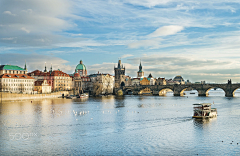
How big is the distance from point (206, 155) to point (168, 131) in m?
10.9

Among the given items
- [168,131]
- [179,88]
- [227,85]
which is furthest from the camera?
[179,88]

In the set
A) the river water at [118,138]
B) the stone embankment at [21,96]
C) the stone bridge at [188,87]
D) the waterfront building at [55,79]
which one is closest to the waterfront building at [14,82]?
the stone embankment at [21,96]

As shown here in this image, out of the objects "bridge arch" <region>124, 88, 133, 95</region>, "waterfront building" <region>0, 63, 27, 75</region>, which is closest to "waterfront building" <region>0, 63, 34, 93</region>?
"waterfront building" <region>0, 63, 27, 75</region>

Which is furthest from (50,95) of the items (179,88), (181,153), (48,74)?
(181,153)

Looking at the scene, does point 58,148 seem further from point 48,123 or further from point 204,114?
point 204,114

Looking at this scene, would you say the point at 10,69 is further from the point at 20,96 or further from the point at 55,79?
the point at 20,96

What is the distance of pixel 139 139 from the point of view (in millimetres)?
31859

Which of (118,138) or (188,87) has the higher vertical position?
(188,87)

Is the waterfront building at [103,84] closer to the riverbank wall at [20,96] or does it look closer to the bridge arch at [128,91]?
the bridge arch at [128,91]

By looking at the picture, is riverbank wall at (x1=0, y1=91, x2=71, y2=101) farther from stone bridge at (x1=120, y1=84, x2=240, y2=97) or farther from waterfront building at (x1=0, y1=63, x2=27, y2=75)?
stone bridge at (x1=120, y1=84, x2=240, y2=97)

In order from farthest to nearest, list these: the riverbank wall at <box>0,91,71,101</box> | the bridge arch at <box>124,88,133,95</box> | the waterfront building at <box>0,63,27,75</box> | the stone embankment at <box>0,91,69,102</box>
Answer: the bridge arch at <box>124,88,133,95</box> → the waterfront building at <box>0,63,27,75</box> → the stone embankment at <box>0,91,69,102</box> → the riverbank wall at <box>0,91,71,101</box>

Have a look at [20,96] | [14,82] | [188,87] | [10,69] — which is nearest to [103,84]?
[188,87]

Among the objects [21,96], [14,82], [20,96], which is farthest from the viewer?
[14,82]

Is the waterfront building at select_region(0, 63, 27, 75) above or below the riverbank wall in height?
above
